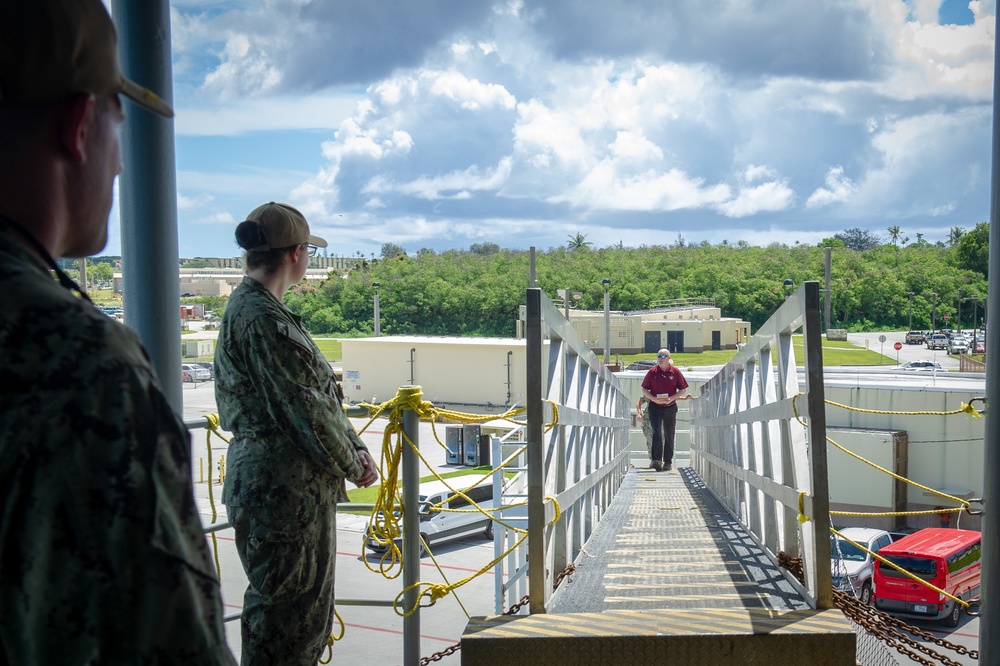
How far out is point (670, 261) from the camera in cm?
9169

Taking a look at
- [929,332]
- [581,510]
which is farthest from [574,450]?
[929,332]

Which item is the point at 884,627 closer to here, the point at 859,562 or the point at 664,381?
the point at 664,381

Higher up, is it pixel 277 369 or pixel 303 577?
pixel 277 369

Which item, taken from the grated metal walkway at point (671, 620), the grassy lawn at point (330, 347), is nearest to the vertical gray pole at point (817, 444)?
the grated metal walkway at point (671, 620)

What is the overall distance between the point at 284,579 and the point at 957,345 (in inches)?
2413

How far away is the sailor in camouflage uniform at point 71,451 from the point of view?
3.01 feet

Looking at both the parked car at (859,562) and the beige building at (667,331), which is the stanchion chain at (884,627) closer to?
the parked car at (859,562)

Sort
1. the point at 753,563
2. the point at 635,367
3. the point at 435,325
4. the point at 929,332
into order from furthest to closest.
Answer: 1. the point at 435,325
2. the point at 929,332
3. the point at 635,367
4. the point at 753,563

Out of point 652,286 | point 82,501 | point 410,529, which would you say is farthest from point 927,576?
point 652,286

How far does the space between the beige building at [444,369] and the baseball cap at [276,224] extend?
35.0 metres

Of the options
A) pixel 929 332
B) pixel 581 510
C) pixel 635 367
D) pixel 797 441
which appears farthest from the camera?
pixel 929 332

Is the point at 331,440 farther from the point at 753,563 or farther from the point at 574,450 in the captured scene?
the point at 753,563

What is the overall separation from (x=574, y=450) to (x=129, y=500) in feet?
12.7

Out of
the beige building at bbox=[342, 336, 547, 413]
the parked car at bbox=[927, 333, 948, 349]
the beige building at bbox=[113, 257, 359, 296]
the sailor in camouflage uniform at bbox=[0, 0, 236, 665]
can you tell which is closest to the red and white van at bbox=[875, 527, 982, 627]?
the beige building at bbox=[113, 257, 359, 296]
